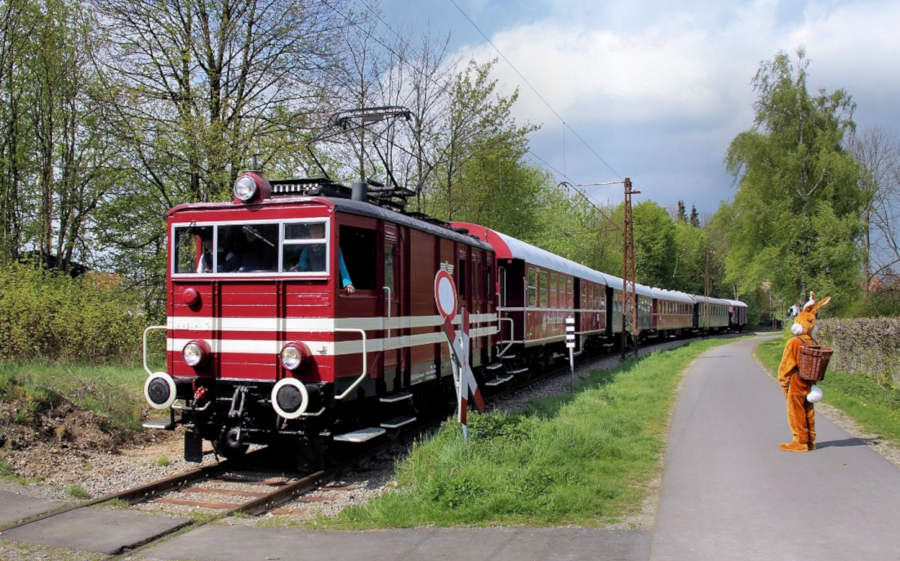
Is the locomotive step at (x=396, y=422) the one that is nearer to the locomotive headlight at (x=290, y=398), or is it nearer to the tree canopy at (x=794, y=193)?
the locomotive headlight at (x=290, y=398)

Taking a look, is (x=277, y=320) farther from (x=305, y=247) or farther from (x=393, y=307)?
(x=393, y=307)

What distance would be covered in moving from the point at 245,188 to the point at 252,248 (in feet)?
2.32

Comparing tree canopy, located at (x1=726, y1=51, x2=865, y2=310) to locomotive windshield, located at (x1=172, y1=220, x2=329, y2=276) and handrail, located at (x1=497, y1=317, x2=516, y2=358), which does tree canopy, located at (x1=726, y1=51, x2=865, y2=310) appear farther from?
locomotive windshield, located at (x1=172, y1=220, x2=329, y2=276)

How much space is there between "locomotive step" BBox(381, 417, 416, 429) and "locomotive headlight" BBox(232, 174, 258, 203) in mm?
3176

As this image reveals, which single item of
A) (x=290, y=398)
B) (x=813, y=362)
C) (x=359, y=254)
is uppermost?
(x=359, y=254)

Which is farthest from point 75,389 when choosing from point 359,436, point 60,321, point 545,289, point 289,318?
point 545,289

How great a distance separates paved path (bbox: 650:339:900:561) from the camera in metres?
5.48

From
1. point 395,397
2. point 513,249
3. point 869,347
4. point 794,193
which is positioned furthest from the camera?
point 794,193

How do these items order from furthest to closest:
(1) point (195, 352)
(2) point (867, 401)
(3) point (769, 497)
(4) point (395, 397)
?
(2) point (867, 401), (4) point (395, 397), (1) point (195, 352), (3) point (769, 497)

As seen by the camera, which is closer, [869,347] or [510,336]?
[510,336]

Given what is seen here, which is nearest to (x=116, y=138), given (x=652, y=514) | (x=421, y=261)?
(x=421, y=261)

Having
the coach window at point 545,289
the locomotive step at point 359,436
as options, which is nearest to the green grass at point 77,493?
the locomotive step at point 359,436

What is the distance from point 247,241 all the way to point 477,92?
859 inches

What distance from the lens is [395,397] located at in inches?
369
